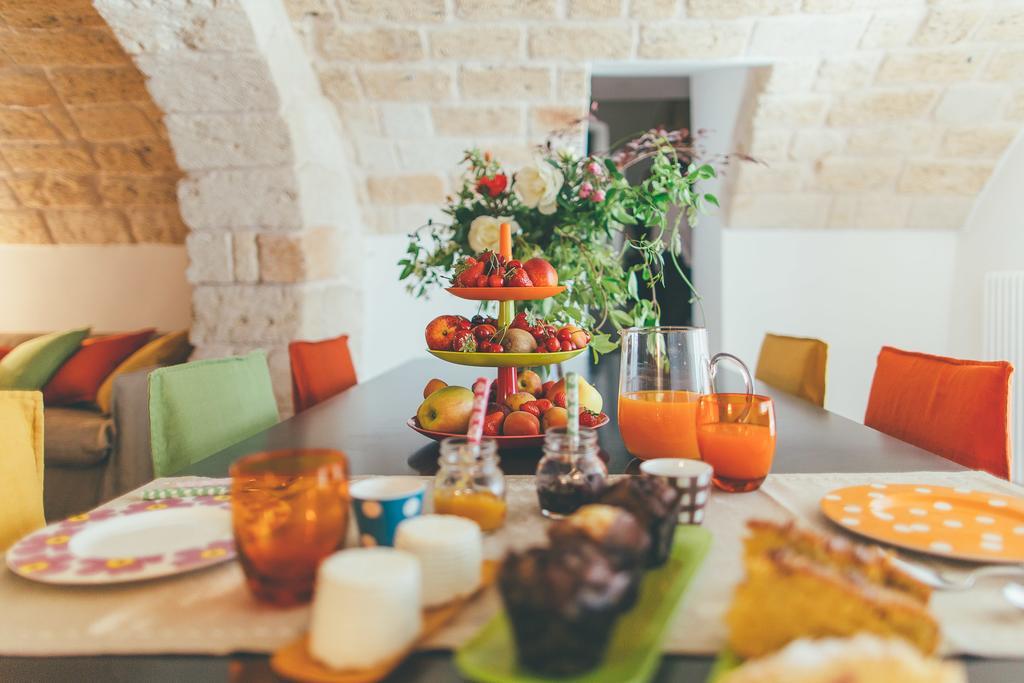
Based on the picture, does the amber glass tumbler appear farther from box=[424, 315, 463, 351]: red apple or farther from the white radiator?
the white radiator

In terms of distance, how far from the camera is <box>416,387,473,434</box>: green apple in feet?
3.92

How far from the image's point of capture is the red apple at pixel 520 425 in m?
1.17

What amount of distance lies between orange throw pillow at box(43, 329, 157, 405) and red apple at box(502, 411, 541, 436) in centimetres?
266

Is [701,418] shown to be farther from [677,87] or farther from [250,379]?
[677,87]

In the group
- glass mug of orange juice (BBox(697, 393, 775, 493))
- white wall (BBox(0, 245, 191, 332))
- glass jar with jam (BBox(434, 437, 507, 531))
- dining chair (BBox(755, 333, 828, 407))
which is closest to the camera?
glass jar with jam (BBox(434, 437, 507, 531))

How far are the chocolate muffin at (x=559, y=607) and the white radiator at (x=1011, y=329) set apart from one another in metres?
3.17

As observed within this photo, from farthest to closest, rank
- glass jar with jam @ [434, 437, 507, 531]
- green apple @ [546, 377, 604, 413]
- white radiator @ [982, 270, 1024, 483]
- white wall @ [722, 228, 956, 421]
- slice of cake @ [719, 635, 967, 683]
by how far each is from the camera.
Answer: white wall @ [722, 228, 956, 421]
white radiator @ [982, 270, 1024, 483]
green apple @ [546, 377, 604, 413]
glass jar with jam @ [434, 437, 507, 531]
slice of cake @ [719, 635, 967, 683]

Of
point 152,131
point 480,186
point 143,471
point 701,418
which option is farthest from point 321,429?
point 152,131

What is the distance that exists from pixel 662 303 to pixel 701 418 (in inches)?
126

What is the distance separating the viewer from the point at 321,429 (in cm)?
138

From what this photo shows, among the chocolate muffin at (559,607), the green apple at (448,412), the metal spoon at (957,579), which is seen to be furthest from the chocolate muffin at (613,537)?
the green apple at (448,412)

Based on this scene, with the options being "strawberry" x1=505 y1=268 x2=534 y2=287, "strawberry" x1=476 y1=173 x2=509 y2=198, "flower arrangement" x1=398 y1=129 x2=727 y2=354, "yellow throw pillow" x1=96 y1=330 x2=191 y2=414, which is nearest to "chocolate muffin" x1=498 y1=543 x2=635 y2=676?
"strawberry" x1=505 y1=268 x2=534 y2=287

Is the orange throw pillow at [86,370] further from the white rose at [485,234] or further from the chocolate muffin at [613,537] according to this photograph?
the chocolate muffin at [613,537]

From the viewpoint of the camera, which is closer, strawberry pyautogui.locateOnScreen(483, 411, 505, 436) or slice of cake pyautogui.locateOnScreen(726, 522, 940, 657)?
slice of cake pyautogui.locateOnScreen(726, 522, 940, 657)
